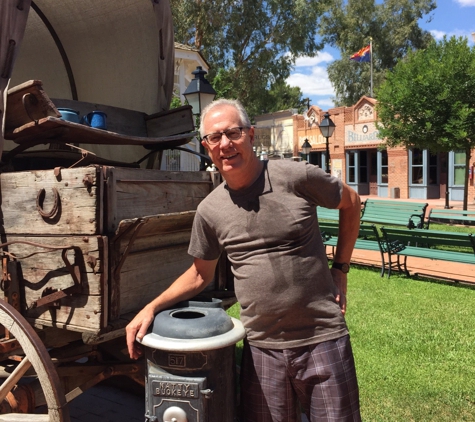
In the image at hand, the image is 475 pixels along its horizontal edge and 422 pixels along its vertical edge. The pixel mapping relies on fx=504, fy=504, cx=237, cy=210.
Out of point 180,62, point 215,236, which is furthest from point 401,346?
point 180,62

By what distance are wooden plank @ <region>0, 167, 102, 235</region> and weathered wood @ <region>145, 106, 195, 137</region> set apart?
1.56 metres

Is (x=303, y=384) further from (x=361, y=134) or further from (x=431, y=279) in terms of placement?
(x=361, y=134)

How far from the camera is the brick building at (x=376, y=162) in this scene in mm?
24109

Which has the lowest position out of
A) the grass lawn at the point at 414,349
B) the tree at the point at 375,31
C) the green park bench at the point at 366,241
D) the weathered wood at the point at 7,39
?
the grass lawn at the point at 414,349

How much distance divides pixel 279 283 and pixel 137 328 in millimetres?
688

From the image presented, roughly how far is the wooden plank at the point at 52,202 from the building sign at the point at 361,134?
2607 centimetres

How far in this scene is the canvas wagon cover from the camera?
410 cm

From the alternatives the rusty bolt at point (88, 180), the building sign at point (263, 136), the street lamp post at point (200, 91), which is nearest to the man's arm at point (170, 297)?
the rusty bolt at point (88, 180)

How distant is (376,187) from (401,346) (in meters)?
24.7

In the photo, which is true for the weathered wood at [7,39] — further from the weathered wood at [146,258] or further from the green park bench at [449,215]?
the green park bench at [449,215]

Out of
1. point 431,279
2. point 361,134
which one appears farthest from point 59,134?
point 361,134

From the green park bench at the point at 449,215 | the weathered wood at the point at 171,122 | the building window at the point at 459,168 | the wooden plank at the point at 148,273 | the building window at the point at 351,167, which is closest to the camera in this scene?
the wooden plank at the point at 148,273

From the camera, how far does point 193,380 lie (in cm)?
219

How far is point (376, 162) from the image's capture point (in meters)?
28.4
